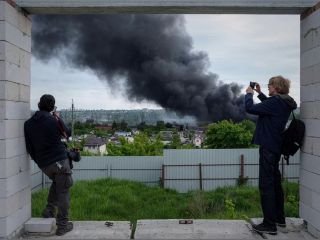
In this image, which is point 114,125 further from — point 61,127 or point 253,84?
point 253,84

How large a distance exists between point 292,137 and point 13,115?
340 cm

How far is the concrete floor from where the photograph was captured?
551cm

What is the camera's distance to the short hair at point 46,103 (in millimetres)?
5598

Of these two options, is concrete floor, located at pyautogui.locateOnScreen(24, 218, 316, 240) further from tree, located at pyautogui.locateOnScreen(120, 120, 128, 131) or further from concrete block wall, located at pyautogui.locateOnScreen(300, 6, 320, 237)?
tree, located at pyautogui.locateOnScreen(120, 120, 128, 131)

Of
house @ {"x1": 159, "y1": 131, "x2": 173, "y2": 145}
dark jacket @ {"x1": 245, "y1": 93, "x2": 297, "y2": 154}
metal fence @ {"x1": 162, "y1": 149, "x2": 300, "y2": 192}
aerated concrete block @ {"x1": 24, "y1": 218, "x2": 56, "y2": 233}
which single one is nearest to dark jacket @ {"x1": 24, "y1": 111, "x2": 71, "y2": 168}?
aerated concrete block @ {"x1": 24, "y1": 218, "x2": 56, "y2": 233}

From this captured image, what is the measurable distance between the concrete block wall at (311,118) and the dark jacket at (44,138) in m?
3.01

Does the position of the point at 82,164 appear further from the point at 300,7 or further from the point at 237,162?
the point at 300,7

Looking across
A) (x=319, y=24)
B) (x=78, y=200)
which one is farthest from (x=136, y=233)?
(x=78, y=200)

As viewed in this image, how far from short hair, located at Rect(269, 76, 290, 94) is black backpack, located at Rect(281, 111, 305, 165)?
434 mm

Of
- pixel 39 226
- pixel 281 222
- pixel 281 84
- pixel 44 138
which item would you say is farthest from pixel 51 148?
pixel 281 222

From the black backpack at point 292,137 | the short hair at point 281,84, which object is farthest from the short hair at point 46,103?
the black backpack at point 292,137

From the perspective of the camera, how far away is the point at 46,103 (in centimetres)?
560

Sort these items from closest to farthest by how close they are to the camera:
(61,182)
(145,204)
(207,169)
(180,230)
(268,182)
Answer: (268,182)
(61,182)
(180,230)
(145,204)
(207,169)

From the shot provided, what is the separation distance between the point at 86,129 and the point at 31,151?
95.6 m
